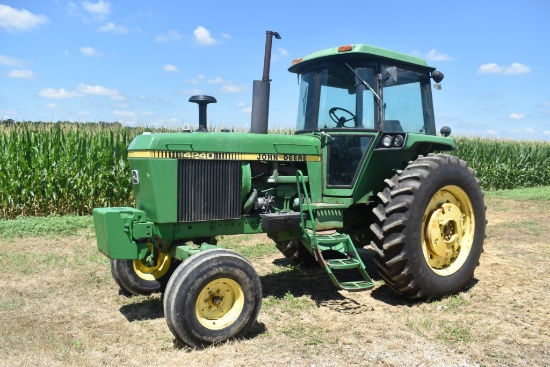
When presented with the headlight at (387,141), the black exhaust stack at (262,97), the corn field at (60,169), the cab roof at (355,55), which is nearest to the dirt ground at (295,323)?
the headlight at (387,141)

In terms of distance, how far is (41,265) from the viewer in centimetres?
626

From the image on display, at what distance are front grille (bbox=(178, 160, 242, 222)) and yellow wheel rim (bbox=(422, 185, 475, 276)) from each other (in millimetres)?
1970

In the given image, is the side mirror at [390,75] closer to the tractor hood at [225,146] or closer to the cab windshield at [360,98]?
the cab windshield at [360,98]

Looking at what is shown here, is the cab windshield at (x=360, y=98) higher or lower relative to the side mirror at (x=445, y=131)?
higher

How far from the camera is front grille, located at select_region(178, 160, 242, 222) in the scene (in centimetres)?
439

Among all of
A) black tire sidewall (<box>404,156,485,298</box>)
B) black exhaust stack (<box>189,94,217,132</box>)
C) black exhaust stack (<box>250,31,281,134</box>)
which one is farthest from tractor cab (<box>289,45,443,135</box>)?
black exhaust stack (<box>189,94,217,132</box>)

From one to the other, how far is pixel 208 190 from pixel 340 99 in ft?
6.05

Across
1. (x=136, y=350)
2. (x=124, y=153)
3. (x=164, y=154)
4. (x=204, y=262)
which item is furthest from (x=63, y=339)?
(x=124, y=153)

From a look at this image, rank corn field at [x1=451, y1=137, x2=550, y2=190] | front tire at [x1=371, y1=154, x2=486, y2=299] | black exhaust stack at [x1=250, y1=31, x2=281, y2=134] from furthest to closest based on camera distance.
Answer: corn field at [x1=451, y1=137, x2=550, y2=190], black exhaust stack at [x1=250, y1=31, x2=281, y2=134], front tire at [x1=371, y1=154, x2=486, y2=299]

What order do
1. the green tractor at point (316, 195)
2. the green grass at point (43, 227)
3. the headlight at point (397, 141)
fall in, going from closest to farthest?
the green tractor at point (316, 195), the headlight at point (397, 141), the green grass at point (43, 227)

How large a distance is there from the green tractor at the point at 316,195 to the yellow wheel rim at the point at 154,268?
0.04 feet

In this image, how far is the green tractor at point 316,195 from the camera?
4.27m

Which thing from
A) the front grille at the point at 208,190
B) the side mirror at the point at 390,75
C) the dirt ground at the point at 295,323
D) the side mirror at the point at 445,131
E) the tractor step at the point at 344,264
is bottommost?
the dirt ground at the point at 295,323

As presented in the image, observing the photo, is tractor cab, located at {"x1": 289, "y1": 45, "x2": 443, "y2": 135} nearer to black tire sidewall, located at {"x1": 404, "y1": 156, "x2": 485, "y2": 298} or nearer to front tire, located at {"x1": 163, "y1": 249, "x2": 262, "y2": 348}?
black tire sidewall, located at {"x1": 404, "y1": 156, "x2": 485, "y2": 298}
